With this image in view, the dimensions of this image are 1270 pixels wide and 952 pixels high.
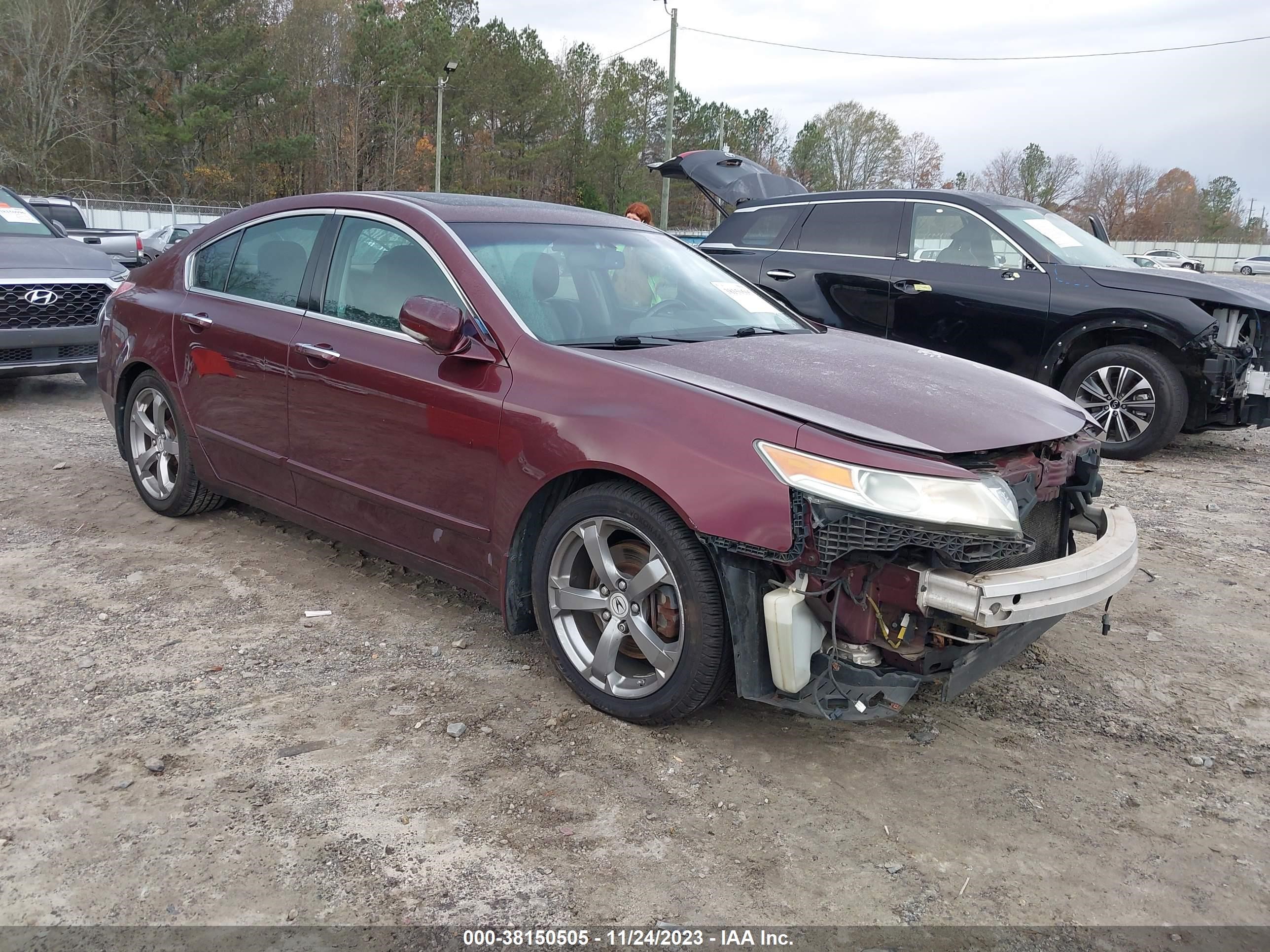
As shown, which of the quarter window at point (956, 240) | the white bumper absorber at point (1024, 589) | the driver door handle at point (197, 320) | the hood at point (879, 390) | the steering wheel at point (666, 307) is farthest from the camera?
the quarter window at point (956, 240)

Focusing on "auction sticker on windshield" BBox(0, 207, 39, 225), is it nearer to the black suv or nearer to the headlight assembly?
the black suv

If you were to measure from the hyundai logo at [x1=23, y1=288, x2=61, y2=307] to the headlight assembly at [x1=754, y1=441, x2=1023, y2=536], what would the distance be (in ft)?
23.2

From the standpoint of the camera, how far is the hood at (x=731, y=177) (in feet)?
30.5

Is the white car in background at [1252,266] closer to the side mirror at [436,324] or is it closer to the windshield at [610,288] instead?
the windshield at [610,288]

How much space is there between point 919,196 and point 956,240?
536 millimetres

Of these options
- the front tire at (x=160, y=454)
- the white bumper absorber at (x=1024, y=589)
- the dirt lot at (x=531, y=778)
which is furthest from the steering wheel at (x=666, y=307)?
the front tire at (x=160, y=454)

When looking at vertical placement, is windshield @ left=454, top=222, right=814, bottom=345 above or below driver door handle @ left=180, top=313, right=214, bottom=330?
above

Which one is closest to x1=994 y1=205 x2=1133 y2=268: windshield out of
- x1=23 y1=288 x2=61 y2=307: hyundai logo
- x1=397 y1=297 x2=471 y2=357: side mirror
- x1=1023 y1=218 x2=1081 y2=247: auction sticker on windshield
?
x1=1023 y1=218 x2=1081 y2=247: auction sticker on windshield

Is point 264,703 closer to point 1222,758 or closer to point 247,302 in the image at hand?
point 247,302

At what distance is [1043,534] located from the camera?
3.18 meters

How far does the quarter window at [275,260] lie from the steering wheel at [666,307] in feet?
4.82

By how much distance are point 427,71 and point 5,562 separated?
5036cm

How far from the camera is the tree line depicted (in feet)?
140

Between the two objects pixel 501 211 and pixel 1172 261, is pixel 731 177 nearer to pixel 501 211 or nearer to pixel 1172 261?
pixel 501 211
